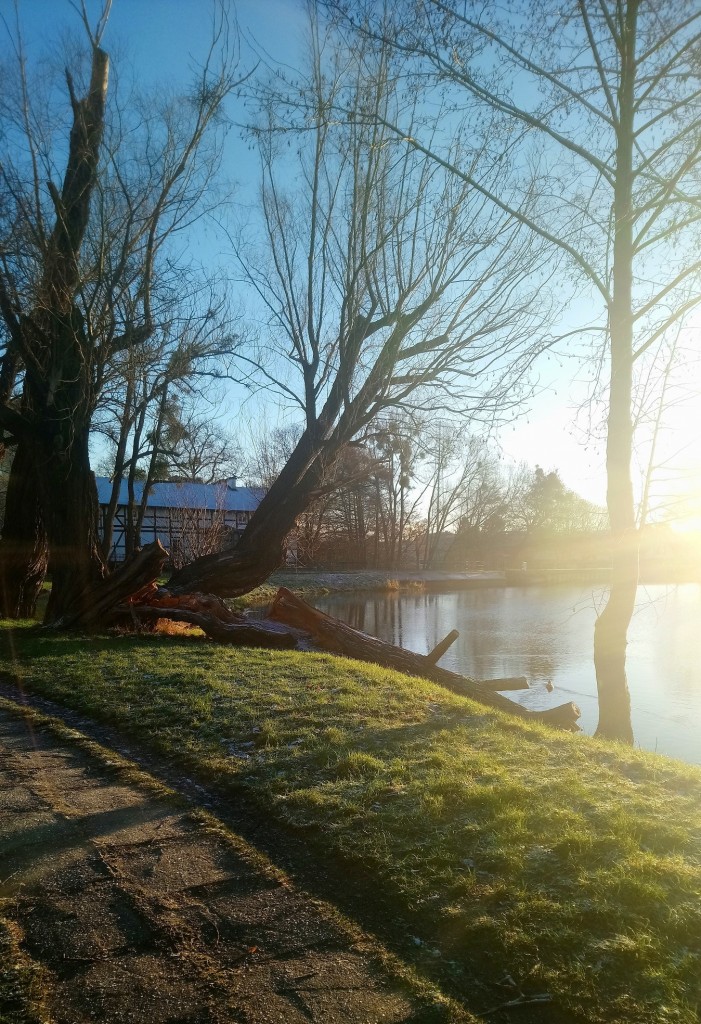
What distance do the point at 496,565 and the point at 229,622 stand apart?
148 ft

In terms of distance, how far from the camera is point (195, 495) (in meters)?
39.2

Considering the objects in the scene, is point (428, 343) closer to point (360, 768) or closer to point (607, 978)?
point (360, 768)

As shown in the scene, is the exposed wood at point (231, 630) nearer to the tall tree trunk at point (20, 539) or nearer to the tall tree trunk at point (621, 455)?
the tall tree trunk at point (20, 539)

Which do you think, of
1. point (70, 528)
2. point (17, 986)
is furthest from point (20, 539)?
point (17, 986)

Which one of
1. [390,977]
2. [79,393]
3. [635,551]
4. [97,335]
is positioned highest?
[97,335]

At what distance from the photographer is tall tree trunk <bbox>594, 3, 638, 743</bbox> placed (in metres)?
8.10

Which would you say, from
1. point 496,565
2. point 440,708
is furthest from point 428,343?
point 496,565

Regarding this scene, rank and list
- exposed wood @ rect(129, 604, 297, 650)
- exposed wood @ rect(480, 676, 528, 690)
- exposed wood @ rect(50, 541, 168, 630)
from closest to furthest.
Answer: exposed wood @ rect(480, 676, 528, 690), exposed wood @ rect(129, 604, 297, 650), exposed wood @ rect(50, 541, 168, 630)

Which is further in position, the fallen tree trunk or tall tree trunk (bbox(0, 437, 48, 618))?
tall tree trunk (bbox(0, 437, 48, 618))

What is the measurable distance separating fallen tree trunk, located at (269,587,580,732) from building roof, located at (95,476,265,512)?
22.3 metres

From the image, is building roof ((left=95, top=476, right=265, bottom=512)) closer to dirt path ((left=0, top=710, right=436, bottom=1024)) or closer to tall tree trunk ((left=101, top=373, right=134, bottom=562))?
tall tree trunk ((left=101, top=373, right=134, bottom=562))

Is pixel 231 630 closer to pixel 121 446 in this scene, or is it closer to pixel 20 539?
pixel 20 539

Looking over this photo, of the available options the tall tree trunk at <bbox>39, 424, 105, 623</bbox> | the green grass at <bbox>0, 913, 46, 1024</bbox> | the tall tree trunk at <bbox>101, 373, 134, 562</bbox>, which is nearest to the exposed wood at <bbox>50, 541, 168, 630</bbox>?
the tall tree trunk at <bbox>39, 424, 105, 623</bbox>

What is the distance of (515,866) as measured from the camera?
386 cm
